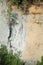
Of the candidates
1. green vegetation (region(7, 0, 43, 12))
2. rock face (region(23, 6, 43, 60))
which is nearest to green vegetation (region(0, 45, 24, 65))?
rock face (region(23, 6, 43, 60))

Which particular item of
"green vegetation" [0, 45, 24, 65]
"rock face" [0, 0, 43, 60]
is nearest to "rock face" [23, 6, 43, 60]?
"rock face" [0, 0, 43, 60]

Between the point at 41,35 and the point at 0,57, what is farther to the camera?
the point at 41,35

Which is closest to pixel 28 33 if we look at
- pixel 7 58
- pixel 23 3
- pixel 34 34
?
pixel 34 34

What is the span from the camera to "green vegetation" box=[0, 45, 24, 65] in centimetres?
478

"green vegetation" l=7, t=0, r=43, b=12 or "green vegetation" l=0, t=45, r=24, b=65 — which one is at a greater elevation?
"green vegetation" l=7, t=0, r=43, b=12

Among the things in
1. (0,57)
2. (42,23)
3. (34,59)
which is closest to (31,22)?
(42,23)

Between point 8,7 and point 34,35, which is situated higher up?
point 8,7

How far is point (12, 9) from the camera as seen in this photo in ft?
17.8

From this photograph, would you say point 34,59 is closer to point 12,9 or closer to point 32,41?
point 32,41

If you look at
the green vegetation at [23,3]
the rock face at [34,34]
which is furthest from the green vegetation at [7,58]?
the green vegetation at [23,3]

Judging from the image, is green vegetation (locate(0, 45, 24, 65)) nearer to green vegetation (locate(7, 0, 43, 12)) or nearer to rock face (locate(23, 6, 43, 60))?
rock face (locate(23, 6, 43, 60))

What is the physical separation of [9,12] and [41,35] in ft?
1.74

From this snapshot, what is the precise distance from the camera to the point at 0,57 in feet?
15.6

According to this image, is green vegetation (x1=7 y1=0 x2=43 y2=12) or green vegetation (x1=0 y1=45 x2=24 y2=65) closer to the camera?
green vegetation (x1=0 y1=45 x2=24 y2=65)
